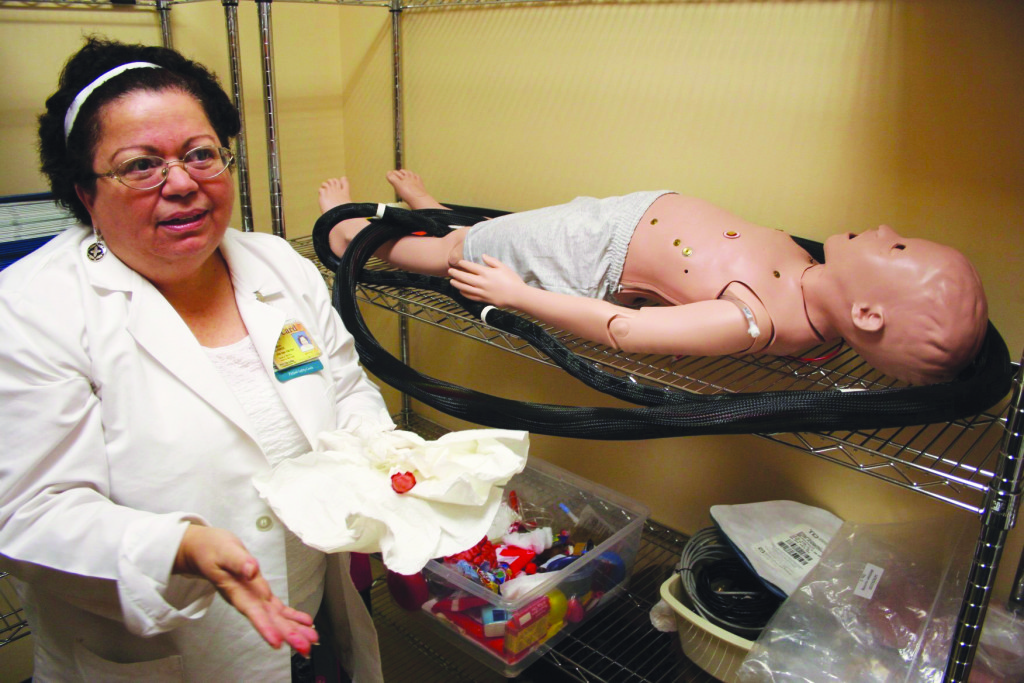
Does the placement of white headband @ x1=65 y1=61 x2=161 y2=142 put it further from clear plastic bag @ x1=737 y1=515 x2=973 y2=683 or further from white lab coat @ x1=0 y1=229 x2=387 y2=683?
clear plastic bag @ x1=737 y1=515 x2=973 y2=683

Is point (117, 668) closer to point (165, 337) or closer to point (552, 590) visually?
point (165, 337)

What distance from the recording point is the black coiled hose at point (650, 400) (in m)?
0.91

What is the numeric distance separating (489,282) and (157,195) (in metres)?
0.52

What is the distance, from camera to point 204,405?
0.97 meters

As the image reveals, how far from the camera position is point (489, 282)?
1247mm

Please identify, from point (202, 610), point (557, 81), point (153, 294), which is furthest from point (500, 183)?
point (202, 610)

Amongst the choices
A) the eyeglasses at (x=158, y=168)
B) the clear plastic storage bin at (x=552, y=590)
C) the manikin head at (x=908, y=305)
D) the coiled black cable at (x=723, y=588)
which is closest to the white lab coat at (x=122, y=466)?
the eyeglasses at (x=158, y=168)

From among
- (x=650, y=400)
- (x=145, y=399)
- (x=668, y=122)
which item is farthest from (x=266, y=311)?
(x=668, y=122)

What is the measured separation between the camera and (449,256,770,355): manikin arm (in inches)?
42.6

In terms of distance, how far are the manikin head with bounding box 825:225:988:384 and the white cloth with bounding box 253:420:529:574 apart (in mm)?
512

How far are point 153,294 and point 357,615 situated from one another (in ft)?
1.93

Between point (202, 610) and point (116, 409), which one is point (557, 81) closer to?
point (116, 409)

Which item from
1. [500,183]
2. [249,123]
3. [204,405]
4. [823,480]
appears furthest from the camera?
[249,123]

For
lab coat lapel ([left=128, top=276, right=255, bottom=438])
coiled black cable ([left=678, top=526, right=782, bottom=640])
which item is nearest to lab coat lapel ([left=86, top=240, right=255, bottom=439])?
lab coat lapel ([left=128, top=276, right=255, bottom=438])
